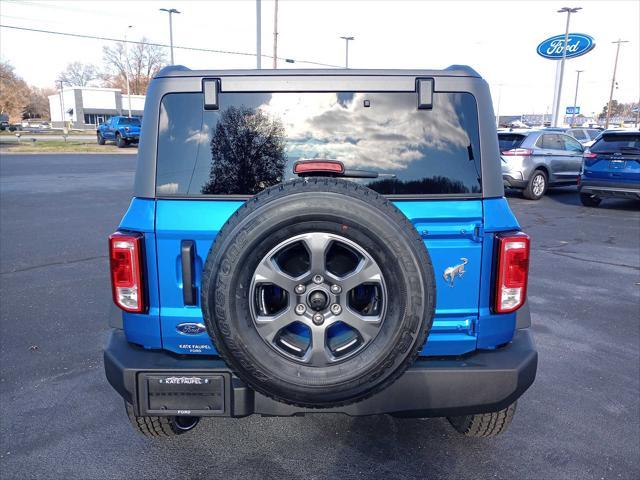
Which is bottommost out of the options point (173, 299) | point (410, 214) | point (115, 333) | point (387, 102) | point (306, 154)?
point (115, 333)

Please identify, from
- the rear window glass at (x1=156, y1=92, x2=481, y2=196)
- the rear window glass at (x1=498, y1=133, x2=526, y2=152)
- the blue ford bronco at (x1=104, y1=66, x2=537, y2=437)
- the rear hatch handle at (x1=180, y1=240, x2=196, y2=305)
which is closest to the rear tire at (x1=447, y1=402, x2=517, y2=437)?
the blue ford bronco at (x1=104, y1=66, x2=537, y2=437)

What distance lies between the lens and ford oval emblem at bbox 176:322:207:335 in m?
2.49

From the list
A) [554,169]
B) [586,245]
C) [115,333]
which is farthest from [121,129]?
[115,333]

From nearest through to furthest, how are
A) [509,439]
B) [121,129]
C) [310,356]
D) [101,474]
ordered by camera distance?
[310,356]
[101,474]
[509,439]
[121,129]

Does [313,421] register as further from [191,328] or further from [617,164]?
[617,164]

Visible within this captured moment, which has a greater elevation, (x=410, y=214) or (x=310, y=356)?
(x=410, y=214)

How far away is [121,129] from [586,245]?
31.0m

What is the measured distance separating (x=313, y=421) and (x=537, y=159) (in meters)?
11.8

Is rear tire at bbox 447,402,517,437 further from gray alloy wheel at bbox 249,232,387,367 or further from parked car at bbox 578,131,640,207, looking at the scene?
parked car at bbox 578,131,640,207

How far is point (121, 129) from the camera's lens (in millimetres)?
33406

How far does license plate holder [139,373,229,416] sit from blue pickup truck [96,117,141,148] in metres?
32.5

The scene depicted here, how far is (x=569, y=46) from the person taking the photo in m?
30.6

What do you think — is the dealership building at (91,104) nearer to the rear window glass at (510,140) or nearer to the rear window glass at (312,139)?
the rear window glass at (510,140)

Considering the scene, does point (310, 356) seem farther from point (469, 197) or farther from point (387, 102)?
point (387, 102)
